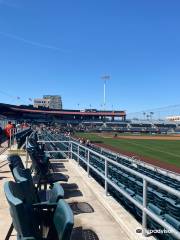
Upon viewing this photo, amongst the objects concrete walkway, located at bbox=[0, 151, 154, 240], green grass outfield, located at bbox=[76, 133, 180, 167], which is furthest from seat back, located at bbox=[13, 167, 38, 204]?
green grass outfield, located at bbox=[76, 133, 180, 167]

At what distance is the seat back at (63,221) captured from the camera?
274 centimetres

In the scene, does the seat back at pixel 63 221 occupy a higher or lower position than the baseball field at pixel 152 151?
higher

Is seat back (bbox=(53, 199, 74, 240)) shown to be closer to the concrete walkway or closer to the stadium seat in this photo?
the stadium seat

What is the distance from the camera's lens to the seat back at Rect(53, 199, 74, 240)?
2736 millimetres

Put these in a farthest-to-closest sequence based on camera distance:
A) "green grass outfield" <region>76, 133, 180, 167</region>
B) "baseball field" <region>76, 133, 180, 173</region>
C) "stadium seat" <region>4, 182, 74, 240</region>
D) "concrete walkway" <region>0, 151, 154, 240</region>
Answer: "green grass outfield" <region>76, 133, 180, 167</region> → "baseball field" <region>76, 133, 180, 173</region> → "concrete walkway" <region>0, 151, 154, 240</region> → "stadium seat" <region>4, 182, 74, 240</region>

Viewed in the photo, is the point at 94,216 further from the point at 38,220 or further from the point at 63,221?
the point at 63,221

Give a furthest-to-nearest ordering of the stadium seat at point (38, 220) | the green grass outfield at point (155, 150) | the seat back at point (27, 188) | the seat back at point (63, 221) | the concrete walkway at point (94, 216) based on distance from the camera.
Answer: the green grass outfield at point (155, 150)
the concrete walkway at point (94, 216)
the seat back at point (27, 188)
the stadium seat at point (38, 220)
the seat back at point (63, 221)

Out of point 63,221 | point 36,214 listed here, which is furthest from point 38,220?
point 63,221

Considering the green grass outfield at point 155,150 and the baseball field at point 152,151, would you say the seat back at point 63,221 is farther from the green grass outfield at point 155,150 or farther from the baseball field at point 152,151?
the green grass outfield at point 155,150

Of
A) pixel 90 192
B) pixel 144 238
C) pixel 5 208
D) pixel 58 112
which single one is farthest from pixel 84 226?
pixel 58 112

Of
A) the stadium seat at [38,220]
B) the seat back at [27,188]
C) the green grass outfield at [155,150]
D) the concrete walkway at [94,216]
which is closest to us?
the stadium seat at [38,220]

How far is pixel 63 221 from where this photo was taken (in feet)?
9.77

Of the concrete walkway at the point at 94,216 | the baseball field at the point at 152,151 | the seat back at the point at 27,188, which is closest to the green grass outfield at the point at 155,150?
the baseball field at the point at 152,151

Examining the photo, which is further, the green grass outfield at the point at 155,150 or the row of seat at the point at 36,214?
the green grass outfield at the point at 155,150
